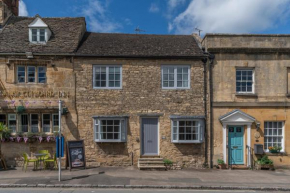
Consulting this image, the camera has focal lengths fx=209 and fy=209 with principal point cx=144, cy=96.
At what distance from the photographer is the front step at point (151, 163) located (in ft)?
35.8

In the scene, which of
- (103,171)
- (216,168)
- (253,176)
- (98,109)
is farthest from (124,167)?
(253,176)

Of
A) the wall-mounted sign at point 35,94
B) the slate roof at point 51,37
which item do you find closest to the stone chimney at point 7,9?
the slate roof at point 51,37

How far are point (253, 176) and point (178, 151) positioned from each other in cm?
379

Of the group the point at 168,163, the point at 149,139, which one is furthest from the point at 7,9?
the point at 168,163

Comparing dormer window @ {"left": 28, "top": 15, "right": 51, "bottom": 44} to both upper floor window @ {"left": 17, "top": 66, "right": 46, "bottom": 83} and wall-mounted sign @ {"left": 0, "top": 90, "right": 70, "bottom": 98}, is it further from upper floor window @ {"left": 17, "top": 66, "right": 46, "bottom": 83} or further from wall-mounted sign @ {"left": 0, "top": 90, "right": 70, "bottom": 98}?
wall-mounted sign @ {"left": 0, "top": 90, "right": 70, "bottom": 98}

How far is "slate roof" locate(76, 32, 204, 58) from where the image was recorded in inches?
465

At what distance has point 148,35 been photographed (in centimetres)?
1462

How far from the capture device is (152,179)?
926 cm

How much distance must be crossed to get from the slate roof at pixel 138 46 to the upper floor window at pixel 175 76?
2.39ft

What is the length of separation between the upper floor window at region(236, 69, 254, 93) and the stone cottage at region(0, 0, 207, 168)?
195cm

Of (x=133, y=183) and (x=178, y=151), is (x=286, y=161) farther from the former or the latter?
(x=133, y=183)

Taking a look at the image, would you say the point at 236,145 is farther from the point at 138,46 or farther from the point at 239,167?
the point at 138,46

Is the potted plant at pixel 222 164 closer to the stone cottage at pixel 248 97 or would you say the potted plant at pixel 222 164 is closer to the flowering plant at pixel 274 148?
the stone cottage at pixel 248 97

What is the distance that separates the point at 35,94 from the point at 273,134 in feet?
44.5
